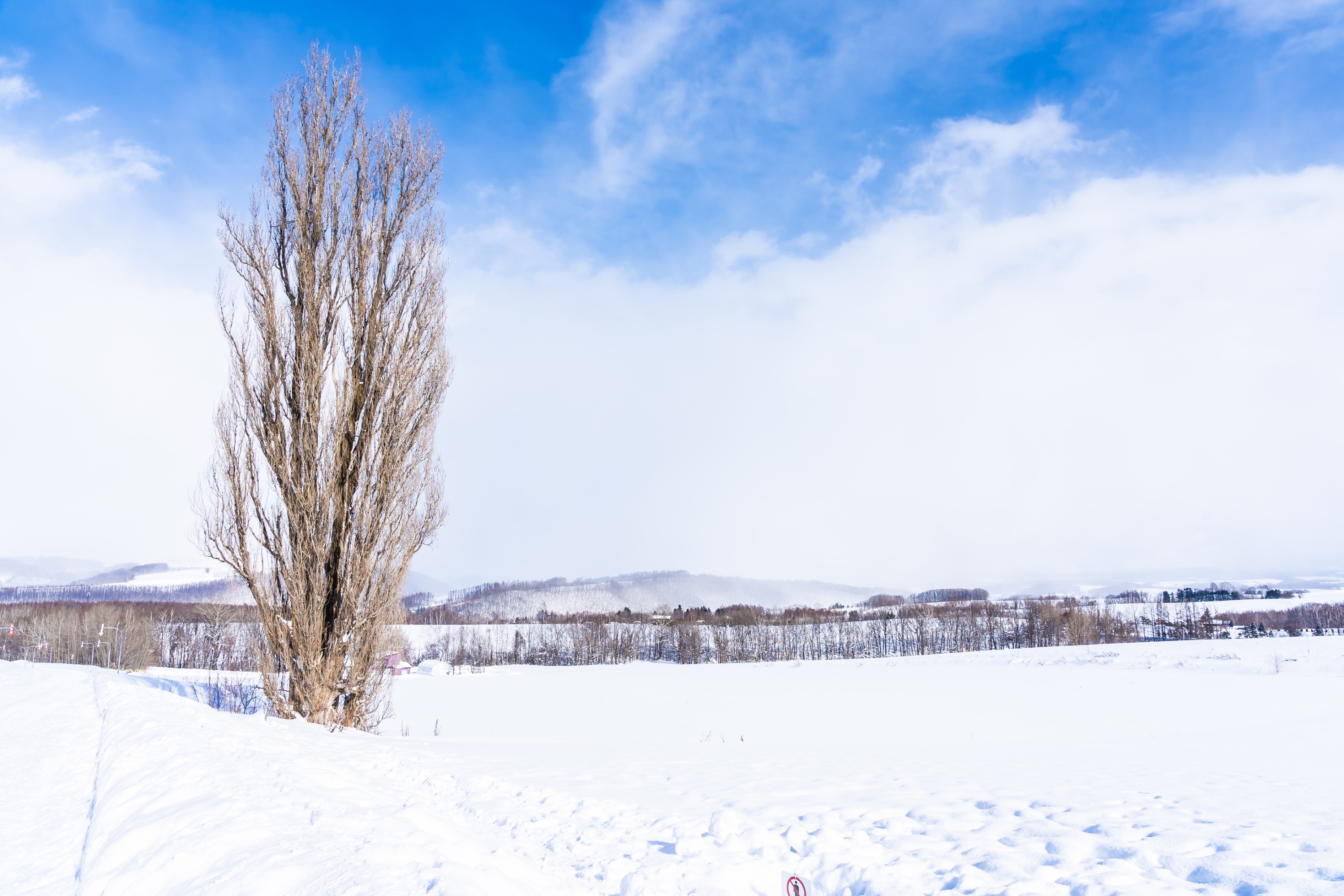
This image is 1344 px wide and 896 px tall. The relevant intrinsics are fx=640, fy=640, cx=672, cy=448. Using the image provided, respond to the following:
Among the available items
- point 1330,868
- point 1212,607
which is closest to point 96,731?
point 1330,868

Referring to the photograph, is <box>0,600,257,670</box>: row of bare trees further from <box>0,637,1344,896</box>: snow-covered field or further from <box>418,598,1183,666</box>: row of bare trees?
<box>0,637,1344,896</box>: snow-covered field

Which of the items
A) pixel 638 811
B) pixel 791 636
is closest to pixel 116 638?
pixel 638 811

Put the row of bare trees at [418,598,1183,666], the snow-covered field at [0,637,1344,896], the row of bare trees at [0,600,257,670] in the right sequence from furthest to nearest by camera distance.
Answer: the row of bare trees at [418,598,1183,666], the row of bare trees at [0,600,257,670], the snow-covered field at [0,637,1344,896]

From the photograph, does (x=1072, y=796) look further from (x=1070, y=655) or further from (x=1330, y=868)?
(x=1070, y=655)

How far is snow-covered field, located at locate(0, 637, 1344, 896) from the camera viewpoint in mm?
3672

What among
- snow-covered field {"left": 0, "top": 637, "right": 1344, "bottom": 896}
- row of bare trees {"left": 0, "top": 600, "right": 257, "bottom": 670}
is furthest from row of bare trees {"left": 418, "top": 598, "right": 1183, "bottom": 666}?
snow-covered field {"left": 0, "top": 637, "right": 1344, "bottom": 896}

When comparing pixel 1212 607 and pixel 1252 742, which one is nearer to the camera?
pixel 1252 742

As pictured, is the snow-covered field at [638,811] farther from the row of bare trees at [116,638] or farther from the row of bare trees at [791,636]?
the row of bare trees at [791,636]

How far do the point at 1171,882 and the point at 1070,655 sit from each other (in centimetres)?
5100

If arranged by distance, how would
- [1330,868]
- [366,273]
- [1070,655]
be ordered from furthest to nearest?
[1070,655]
[366,273]
[1330,868]

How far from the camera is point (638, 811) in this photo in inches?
214

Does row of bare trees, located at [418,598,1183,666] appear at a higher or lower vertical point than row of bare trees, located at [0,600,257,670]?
lower

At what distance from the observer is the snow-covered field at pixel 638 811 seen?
12.0 feet

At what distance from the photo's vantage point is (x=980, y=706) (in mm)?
24359
